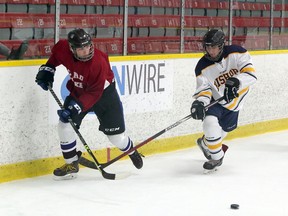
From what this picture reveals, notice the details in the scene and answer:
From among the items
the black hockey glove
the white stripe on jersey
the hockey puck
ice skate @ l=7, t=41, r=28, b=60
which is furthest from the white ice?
ice skate @ l=7, t=41, r=28, b=60

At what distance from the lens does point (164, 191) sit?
13.7 ft

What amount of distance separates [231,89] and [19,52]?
4.47 ft

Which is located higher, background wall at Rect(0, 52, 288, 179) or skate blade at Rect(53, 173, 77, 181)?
background wall at Rect(0, 52, 288, 179)

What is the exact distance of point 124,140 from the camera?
4.59 meters

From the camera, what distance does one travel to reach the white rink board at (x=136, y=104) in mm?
4383

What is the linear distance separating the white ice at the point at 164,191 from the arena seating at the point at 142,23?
3.02 feet

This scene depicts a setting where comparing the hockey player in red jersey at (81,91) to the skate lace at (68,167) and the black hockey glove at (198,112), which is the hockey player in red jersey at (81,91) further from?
the black hockey glove at (198,112)

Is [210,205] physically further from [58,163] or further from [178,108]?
[178,108]

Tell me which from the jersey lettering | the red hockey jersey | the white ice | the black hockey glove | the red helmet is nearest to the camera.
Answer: the white ice

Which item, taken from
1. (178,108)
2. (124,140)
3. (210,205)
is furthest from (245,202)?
(178,108)

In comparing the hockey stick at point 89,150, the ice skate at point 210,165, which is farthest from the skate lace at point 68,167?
the ice skate at point 210,165

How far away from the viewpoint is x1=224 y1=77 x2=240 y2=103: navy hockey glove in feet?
14.9

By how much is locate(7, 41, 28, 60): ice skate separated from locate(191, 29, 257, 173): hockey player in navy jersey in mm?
1140

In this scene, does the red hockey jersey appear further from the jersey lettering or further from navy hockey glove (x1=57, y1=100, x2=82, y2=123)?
the jersey lettering
